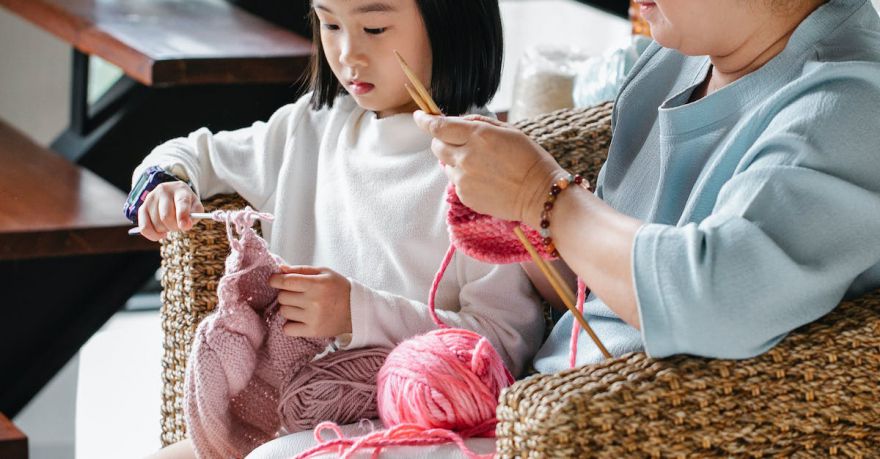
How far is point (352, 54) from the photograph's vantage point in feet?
4.76

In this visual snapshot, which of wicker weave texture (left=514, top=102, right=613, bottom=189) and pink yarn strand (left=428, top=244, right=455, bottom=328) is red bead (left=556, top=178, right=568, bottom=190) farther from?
wicker weave texture (left=514, top=102, right=613, bottom=189)

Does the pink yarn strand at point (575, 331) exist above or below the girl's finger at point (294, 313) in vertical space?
above

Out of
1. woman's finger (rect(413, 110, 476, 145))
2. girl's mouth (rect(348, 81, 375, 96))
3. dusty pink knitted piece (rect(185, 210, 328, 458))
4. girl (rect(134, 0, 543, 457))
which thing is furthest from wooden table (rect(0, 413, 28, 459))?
woman's finger (rect(413, 110, 476, 145))

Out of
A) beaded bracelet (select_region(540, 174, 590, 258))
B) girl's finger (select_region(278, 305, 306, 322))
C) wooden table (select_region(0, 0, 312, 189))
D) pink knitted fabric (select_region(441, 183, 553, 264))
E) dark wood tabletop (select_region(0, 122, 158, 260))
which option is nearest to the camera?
beaded bracelet (select_region(540, 174, 590, 258))

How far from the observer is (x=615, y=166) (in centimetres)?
140

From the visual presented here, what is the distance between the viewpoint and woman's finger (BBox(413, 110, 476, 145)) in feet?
3.74

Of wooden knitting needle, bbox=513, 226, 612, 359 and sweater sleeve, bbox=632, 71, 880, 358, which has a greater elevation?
sweater sleeve, bbox=632, 71, 880, 358

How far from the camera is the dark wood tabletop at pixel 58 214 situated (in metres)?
2.04

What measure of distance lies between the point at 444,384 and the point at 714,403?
0.30m

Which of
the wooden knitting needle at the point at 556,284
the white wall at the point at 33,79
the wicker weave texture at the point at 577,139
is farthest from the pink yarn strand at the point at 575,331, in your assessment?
the white wall at the point at 33,79

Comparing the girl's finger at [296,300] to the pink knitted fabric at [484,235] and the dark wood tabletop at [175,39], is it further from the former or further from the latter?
the dark wood tabletop at [175,39]

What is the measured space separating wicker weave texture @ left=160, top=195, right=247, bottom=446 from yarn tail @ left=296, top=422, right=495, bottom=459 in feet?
1.21

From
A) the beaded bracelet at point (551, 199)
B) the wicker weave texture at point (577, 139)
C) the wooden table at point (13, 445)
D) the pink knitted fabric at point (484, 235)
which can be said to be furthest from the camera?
the wooden table at point (13, 445)

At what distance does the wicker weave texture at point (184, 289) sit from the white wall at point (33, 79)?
141 centimetres
